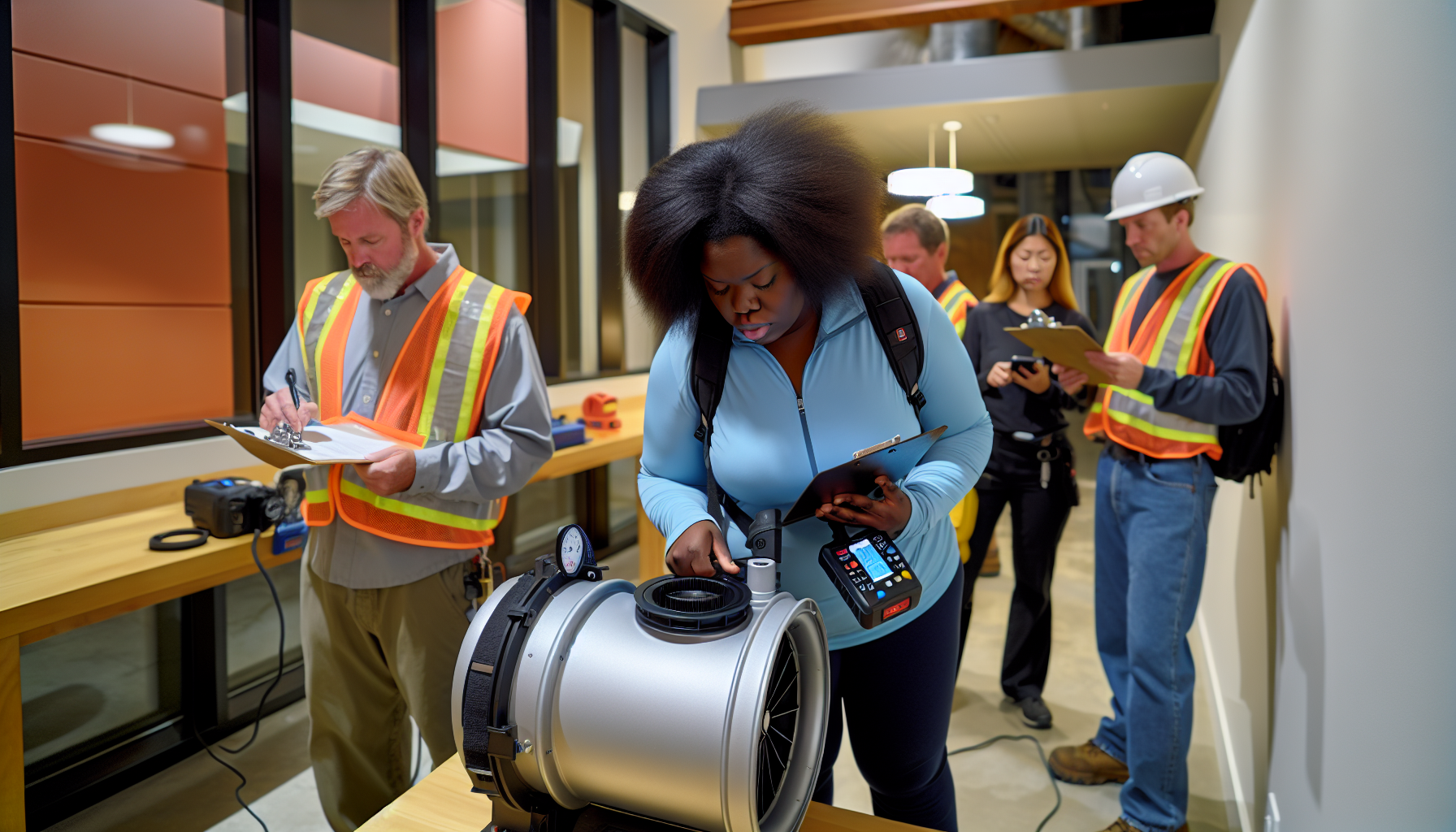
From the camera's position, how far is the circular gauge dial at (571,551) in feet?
2.90

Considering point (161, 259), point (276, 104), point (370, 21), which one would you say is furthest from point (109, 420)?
point (370, 21)

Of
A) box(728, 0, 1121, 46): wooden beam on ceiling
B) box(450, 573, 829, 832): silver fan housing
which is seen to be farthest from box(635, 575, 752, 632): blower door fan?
box(728, 0, 1121, 46): wooden beam on ceiling

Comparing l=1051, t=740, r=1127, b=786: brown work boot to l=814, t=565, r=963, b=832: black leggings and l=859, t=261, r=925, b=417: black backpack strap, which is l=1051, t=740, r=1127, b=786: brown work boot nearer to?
l=814, t=565, r=963, b=832: black leggings

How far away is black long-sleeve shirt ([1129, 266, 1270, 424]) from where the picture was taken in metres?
1.74

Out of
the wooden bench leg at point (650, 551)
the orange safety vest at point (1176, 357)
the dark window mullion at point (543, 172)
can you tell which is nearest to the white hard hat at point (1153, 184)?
the orange safety vest at point (1176, 357)

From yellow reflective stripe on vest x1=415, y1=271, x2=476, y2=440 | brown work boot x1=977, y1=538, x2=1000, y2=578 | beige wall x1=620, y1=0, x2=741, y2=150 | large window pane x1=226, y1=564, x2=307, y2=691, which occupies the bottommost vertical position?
brown work boot x1=977, y1=538, x2=1000, y2=578

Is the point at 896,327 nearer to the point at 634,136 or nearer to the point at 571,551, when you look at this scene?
the point at 571,551

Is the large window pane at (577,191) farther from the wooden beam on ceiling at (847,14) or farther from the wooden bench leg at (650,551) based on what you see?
the wooden beam on ceiling at (847,14)

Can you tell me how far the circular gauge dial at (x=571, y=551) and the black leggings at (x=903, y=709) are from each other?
0.47m

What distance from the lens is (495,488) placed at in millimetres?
1585

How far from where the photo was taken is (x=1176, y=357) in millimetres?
1944

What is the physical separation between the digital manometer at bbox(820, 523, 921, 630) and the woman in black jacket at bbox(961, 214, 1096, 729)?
1655 mm

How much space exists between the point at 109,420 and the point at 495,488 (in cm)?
149

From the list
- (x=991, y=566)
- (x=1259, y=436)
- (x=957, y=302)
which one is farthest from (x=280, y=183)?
(x=991, y=566)
